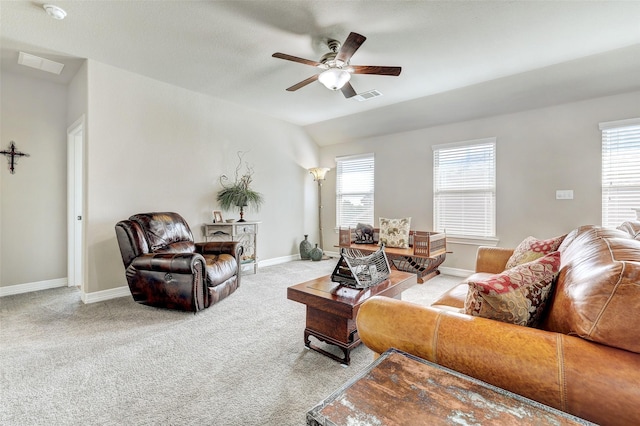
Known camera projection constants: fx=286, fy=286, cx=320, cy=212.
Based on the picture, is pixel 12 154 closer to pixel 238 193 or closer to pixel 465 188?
pixel 238 193

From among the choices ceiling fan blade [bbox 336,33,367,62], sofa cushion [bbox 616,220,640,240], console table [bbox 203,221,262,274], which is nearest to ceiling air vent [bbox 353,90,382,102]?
ceiling fan blade [bbox 336,33,367,62]

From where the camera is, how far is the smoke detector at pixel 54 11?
232cm

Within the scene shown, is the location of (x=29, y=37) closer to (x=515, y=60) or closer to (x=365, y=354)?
(x=365, y=354)

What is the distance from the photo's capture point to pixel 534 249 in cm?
223

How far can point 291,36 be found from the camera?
272 centimetres

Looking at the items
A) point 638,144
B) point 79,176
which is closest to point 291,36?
point 79,176

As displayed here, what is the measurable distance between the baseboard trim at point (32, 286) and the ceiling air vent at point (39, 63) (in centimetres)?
265

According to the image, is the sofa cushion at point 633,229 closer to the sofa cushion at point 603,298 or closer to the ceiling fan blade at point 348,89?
the sofa cushion at point 603,298

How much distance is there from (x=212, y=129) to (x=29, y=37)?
6.75 feet

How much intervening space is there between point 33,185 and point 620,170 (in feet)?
23.8

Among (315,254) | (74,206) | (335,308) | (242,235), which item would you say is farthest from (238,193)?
(335,308)

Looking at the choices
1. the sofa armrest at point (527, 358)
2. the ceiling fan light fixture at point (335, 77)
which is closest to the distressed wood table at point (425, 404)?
the sofa armrest at point (527, 358)

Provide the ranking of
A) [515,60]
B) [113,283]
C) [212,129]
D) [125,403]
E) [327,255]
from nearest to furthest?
[125,403] → [515,60] → [113,283] → [212,129] → [327,255]

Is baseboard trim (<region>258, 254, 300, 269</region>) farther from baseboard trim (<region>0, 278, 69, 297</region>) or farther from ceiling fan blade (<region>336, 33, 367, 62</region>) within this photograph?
ceiling fan blade (<region>336, 33, 367, 62</region>)
